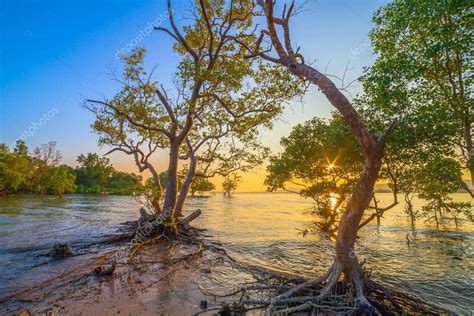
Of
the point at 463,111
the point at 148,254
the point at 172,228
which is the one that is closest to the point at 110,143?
the point at 172,228

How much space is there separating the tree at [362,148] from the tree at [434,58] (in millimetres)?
4816

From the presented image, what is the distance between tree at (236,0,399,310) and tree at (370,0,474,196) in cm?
482

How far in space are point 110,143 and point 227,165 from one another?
9091 millimetres

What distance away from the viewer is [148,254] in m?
13.0

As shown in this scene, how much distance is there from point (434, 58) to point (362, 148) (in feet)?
26.7

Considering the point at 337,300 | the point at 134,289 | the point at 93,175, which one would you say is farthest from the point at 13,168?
the point at 337,300

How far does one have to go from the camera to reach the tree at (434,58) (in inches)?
345

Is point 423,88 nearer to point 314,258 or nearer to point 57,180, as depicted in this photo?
point 314,258

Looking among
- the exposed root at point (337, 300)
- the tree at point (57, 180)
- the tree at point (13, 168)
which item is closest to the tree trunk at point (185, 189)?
the exposed root at point (337, 300)

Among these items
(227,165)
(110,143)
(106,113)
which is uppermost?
(106,113)

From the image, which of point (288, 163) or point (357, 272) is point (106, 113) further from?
point (357, 272)

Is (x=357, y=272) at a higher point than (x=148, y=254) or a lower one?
higher

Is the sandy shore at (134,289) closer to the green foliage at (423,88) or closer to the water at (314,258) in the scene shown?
the water at (314,258)

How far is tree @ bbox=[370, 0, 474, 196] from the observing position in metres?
8.77
